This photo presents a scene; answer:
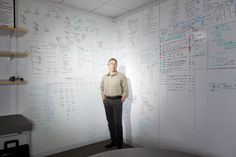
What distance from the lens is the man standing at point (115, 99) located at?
2.99 meters

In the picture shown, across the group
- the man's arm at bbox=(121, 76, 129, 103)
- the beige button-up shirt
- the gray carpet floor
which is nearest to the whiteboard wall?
the gray carpet floor

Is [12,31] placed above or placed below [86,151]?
above

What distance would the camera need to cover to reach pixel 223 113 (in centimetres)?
205

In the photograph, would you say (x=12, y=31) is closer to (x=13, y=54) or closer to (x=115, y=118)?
(x=13, y=54)

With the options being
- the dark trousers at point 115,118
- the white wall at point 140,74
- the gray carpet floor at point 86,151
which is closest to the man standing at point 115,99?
the dark trousers at point 115,118

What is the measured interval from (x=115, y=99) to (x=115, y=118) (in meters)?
0.34

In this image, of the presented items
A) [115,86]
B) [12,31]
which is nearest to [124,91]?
[115,86]

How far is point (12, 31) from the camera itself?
2.40 metres

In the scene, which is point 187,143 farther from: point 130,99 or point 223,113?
point 130,99

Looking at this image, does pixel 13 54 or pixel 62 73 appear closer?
pixel 13 54

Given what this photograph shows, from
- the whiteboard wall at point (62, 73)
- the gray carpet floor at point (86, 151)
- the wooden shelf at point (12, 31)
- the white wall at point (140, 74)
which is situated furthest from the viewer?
the gray carpet floor at point (86, 151)

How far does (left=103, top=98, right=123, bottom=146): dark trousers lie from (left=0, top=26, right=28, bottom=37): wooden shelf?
165 cm

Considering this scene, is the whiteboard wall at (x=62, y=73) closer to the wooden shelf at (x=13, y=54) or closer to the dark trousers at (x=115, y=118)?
the wooden shelf at (x=13, y=54)

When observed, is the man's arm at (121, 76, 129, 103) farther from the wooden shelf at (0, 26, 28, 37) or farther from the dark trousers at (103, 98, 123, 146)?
the wooden shelf at (0, 26, 28, 37)
